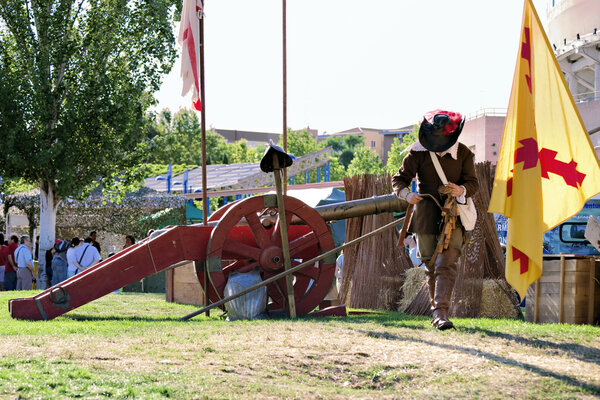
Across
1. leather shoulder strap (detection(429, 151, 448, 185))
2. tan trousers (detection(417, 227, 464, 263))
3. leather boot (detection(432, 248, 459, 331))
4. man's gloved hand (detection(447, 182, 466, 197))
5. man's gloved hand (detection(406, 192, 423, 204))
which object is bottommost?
leather boot (detection(432, 248, 459, 331))

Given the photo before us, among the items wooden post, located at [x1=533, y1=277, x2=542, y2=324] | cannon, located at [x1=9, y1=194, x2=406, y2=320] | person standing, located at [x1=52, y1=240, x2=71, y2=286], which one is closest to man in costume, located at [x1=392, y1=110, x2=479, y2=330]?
wooden post, located at [x1=533, y1=277, x2=542, y2=324]

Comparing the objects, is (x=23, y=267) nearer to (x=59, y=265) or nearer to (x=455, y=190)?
(x=59, y=265)

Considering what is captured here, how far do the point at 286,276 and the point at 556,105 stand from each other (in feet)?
11.8

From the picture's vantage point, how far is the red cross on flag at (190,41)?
12.0 m

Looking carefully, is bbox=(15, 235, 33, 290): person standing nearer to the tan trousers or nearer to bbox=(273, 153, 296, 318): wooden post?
bbox=(273, 153, 296, 318): wooden post

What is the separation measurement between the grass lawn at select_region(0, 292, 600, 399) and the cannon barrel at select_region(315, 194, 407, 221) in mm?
2819

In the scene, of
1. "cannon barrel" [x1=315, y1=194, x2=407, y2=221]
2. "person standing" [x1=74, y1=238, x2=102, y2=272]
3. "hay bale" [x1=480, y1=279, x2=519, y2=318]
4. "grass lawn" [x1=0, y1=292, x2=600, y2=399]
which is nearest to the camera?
"grass lawn" [x1=0, y1=292, x2=600, y2=399]

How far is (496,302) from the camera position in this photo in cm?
1000

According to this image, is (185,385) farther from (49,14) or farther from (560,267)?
(49,14)

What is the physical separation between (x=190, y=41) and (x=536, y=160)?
638 cm

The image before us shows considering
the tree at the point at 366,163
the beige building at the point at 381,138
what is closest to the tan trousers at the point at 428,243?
the tree at the point at 366,163

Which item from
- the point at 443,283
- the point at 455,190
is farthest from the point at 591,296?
the point at 455,190

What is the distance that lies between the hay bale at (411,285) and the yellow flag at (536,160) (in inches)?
129

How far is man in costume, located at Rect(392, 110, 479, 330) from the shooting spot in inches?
287
